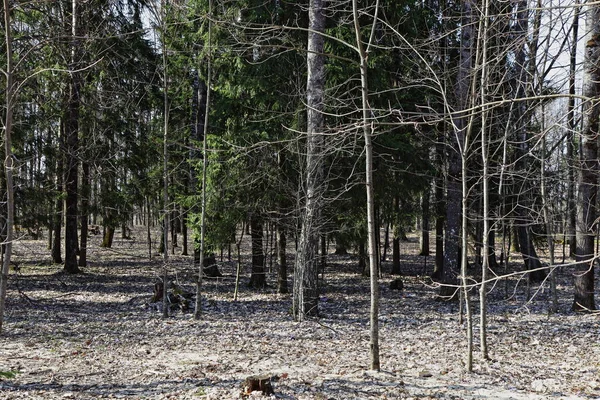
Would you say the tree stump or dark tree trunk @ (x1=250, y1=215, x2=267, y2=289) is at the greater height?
dark tree trunk @ (x1=250, y1=215, x2=267, y2=289)

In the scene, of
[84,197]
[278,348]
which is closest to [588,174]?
[278,348]

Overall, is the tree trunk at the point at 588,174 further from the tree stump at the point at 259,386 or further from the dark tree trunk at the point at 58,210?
the dark tree trunk at the point at 58,210

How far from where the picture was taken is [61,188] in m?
16.0

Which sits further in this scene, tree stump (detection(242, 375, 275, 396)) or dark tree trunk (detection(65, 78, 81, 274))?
dark tree trunk (detection(65, 78, 81, 274))

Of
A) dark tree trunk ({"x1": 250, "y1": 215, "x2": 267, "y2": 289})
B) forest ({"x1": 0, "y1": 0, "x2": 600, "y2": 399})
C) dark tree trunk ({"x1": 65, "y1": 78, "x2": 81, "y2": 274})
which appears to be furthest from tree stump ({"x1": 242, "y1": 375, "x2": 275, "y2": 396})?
dark tree trunk ({"x1": 65, "y1": 78, "x2": 81, "y2": 274})

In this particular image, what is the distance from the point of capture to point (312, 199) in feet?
30.6

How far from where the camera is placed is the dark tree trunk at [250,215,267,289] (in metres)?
12.6

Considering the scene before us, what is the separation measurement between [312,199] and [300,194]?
117 centimetres

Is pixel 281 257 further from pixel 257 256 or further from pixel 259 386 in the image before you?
pixel 259 386

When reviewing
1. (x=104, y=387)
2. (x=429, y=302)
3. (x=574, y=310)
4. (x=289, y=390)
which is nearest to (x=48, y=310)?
(x=104, y=387)

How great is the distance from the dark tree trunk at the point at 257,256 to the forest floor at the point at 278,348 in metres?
0.72

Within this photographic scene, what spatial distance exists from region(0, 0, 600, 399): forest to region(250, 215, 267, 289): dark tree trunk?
64mm

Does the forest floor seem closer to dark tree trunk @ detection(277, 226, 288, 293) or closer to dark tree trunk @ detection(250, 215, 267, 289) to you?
dark tree trunk @ detection(277, 226, 288, 293)

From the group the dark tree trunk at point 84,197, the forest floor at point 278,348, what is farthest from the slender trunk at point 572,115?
the dark tree trunk at point 84,197
